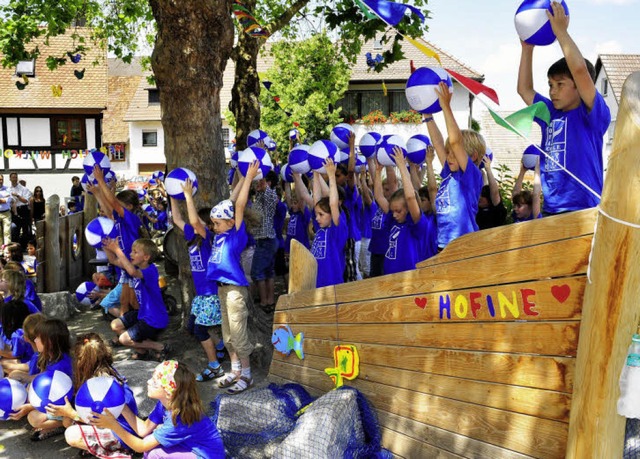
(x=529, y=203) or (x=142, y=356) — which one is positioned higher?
(x=529, y=203)

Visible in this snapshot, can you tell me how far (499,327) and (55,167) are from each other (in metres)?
29.2

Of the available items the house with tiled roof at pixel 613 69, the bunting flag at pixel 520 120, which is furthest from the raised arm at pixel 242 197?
the house with tiled roof at pixel 613 69

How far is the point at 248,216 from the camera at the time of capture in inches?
239

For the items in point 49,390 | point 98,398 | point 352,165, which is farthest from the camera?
point 352,165

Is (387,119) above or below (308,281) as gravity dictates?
above

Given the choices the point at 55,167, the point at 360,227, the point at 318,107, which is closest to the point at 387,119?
the point at 318,107

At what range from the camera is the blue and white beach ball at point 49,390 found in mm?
4645

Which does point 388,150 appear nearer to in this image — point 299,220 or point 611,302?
point 299,220

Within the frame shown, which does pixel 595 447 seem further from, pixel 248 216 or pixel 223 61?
pixel 223 61

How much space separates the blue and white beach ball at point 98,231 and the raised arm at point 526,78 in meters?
4.58

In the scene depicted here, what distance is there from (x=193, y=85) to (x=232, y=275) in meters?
2.36

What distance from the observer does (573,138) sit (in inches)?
145

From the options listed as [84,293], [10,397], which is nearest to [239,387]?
[10,397]

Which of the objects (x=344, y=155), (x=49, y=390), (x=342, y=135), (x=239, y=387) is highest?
(x=342, y=135)
